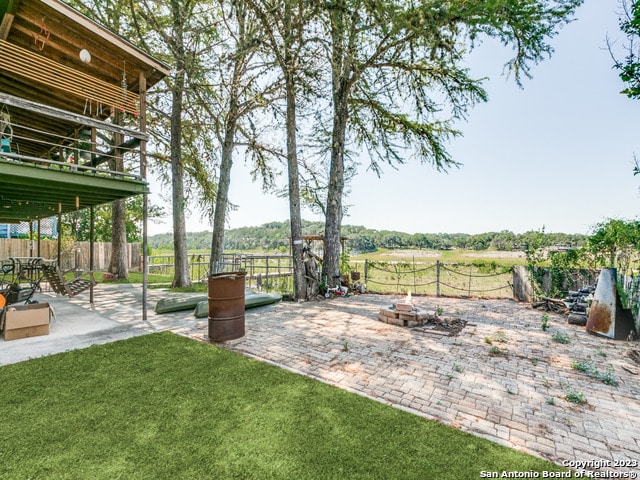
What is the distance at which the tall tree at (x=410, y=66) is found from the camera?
6.75m

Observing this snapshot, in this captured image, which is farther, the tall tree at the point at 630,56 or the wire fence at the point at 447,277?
the wire fence at the point at 447,277

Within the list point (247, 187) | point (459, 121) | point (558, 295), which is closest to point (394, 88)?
point (459, 121)

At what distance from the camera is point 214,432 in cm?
238

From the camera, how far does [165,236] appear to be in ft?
137

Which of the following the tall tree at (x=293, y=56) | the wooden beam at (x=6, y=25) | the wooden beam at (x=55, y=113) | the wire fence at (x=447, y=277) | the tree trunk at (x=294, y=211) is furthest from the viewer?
the wire fence at (x=447, y=277)

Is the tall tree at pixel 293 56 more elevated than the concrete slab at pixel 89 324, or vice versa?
the tall tree at pixel 293 56

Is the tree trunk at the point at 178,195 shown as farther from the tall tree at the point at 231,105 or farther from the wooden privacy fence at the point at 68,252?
the wooden privacy fence at the point at 68,252

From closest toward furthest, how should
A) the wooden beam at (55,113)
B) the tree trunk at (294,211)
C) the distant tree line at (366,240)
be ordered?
the wooden beam at (55,113) → the tree trunk at (294,211) → the distant tree line at (366,240)

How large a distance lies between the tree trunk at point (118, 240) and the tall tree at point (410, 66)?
10.1 metres

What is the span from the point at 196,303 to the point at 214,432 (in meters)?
5.24

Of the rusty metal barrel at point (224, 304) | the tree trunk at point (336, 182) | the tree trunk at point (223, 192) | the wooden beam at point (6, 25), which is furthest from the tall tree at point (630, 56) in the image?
the wooden beam at point (6, 25)

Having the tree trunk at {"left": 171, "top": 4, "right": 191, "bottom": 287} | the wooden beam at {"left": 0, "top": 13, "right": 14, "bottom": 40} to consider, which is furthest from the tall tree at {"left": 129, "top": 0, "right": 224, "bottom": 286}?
the wooden beam at {"left": 0, "top": 13, "right": 14, "bottom": 40}

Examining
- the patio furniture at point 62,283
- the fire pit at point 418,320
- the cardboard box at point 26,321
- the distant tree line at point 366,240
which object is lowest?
the fire pit at point 418,320

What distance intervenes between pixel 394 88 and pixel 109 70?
8586 millimetres
